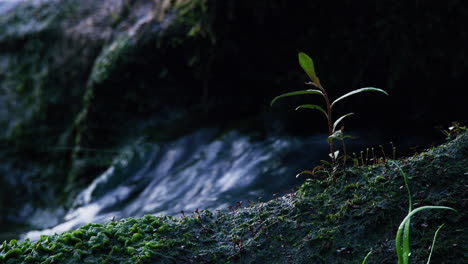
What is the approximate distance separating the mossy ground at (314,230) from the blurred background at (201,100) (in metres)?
1.68

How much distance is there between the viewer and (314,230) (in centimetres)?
164

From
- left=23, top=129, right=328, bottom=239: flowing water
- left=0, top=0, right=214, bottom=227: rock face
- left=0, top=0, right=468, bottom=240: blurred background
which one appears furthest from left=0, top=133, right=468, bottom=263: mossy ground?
left=0, top=0, right=214, bottom=227: rock face

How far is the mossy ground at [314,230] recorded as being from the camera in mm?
1541

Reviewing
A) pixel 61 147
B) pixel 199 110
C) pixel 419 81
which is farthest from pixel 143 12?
pixel 419 81

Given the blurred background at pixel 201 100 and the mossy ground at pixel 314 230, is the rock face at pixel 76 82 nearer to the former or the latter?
the blurred background at pixel 201 100

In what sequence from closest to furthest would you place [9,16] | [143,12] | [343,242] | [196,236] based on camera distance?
1. [343,242]
2. [196,236]
3. [143,12]
4. [9,16]

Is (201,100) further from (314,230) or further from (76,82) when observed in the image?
(314,230)

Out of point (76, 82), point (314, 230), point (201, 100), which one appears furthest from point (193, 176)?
point (314, 230)

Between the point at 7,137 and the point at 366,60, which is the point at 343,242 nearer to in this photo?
the point at 366,60

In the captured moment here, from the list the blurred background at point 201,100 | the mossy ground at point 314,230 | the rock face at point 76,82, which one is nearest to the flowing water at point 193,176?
the blurred background at point 201,100

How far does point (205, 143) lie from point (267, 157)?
867 mm

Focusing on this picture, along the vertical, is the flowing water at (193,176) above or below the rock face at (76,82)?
below

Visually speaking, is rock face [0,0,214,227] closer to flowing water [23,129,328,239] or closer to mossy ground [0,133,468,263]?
flowing water [23,129,328,239]

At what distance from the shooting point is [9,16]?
22.4 ft
